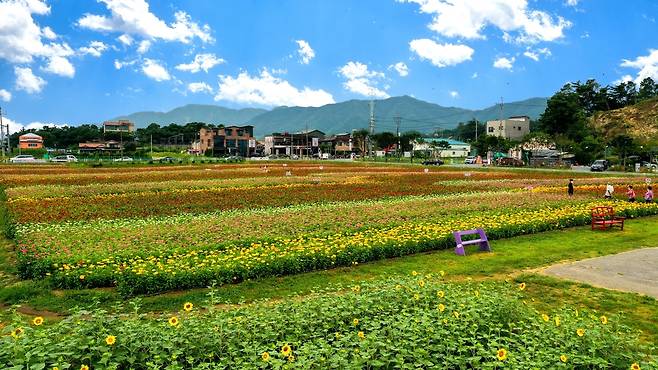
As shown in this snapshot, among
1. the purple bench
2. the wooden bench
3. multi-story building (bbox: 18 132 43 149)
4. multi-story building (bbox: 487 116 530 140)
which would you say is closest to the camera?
the purple bench

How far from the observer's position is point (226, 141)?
142875 mm

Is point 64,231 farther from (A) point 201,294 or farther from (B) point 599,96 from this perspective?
(B) point 599,96

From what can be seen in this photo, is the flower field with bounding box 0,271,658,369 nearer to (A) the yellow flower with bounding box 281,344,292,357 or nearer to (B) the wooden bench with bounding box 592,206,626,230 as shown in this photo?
(A) the yellow flower with bounding box 281,344,292,357

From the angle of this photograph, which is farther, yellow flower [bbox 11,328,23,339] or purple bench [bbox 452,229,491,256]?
purple bench [bbox 452,229,491,256]

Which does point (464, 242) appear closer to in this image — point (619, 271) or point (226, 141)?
point (619, 271)

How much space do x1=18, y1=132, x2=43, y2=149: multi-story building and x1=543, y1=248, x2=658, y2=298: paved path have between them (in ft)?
530

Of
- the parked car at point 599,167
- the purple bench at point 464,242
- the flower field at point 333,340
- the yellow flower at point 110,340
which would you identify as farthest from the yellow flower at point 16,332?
the parked car at point 599,167

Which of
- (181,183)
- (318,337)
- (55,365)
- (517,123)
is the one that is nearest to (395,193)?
(181,183)

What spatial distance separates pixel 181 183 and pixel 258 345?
1197 inches

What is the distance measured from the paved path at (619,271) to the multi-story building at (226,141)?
5190 inches

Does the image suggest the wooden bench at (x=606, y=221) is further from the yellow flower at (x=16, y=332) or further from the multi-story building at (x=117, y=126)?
the multi-story building at (x=117, y=126)

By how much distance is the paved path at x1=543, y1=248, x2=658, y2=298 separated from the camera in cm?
1060

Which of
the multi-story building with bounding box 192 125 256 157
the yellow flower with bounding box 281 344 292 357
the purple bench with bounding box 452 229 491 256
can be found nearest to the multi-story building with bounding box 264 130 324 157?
the multi-story building with bounding box 192 125 256 157

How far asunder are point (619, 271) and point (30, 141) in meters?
165
